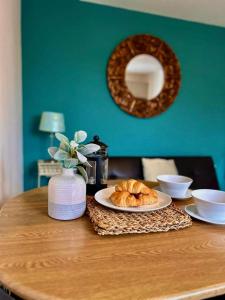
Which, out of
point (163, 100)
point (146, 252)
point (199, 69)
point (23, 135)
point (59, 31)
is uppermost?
point (59, 31)

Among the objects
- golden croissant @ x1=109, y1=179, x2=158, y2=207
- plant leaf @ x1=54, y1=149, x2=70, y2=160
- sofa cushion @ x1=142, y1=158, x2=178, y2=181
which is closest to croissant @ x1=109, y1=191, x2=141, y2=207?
golden croissant @ x1=109, y1=179, x2=158, y2=207

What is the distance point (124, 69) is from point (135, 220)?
227 centimetres

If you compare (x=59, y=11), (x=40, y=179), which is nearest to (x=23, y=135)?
(x=40, y=179)

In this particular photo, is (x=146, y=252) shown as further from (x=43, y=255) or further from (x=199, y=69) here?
(x=199, y=69)

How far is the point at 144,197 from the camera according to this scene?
3.36 feet

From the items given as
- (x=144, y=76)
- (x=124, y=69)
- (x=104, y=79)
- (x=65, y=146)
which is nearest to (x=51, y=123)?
(x=104, y=79)

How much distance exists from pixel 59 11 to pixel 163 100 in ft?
4.91

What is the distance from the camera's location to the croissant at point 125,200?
1.00 meters

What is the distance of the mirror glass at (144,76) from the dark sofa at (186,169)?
809mm

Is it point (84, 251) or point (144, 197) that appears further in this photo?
point (144, 197)

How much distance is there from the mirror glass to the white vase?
216cm

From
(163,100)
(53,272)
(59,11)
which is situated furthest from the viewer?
(163,100)

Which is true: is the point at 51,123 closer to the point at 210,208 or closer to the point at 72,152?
the point at 72,152

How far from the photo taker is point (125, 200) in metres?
1.00
